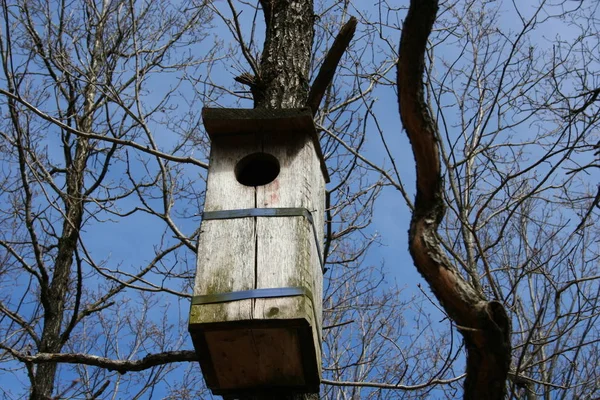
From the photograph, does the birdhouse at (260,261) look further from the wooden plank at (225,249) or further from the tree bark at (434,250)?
the tree bark at (434,250)

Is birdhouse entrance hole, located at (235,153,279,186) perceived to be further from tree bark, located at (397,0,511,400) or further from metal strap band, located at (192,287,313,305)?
tree bark, located at (397,0,511,400)

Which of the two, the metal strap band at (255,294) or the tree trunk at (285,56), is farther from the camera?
the tree trunk at (285,56)

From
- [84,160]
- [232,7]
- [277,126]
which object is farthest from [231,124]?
[84,160]

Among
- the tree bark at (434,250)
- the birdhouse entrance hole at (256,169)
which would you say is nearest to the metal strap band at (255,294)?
the tree bark at (434,250)

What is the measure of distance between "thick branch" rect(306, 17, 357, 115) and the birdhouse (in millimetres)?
711

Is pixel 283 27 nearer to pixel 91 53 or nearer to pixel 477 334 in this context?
pixel 477 334

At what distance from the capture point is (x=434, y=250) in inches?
93.0

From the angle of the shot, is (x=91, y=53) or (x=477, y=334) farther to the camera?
(x=91, y=53)

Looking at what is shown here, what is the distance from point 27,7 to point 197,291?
4.36 m

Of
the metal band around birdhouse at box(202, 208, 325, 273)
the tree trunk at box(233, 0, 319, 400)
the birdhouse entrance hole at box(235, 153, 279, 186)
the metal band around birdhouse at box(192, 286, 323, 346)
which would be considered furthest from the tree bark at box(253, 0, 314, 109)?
the metal band around birdhouse at box(192, 286, 323, 346)

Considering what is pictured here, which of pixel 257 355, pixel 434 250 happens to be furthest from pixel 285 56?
pixel 434 250

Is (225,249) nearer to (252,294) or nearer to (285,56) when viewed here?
(252,294)

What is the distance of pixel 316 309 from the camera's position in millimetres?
2855

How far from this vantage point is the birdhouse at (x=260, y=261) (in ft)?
8.74
